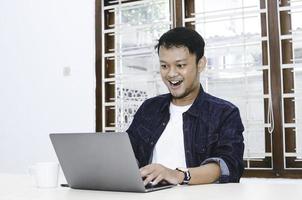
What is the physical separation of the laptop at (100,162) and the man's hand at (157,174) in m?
0.02

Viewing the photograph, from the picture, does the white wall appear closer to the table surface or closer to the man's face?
the man's face

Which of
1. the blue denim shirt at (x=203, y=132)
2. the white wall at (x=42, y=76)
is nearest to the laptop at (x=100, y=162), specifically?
the blue denim shirt at (x=203, y=132)

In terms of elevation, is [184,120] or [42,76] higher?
[42,76]

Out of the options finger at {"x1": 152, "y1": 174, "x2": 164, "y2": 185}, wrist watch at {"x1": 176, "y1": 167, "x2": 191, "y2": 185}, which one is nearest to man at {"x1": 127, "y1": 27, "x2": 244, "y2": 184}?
wrist watch at {"x1": 176, "y1": 167, "x2": 191, "y2": 185}

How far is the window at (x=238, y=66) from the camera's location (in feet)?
9.51

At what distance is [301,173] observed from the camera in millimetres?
2791

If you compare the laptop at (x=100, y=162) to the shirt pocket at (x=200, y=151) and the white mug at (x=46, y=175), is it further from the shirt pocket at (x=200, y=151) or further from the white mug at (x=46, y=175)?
the shirt pocket at (x=200, y=151)

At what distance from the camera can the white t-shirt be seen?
5.97ft

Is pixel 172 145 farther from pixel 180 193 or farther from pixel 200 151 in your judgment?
pixel 180 193

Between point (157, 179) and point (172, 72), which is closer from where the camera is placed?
point (157, 179)

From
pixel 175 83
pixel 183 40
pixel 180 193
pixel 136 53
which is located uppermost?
pixel 136 53

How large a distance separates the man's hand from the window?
1.75 m

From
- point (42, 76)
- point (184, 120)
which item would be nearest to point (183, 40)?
point (184, 120)

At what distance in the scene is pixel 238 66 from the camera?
3.08 m
